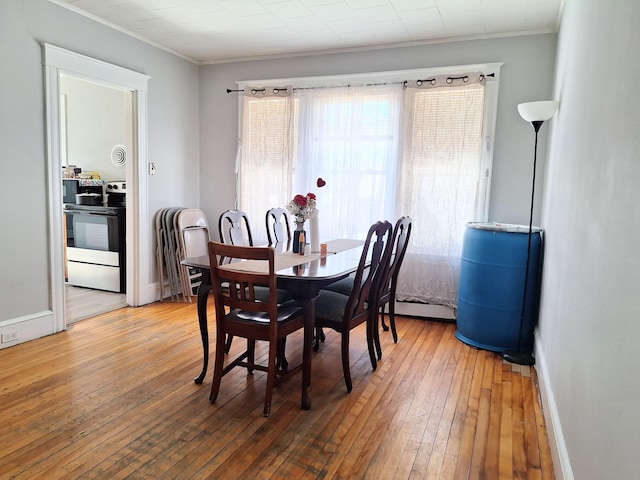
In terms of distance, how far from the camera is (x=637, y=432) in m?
0.97

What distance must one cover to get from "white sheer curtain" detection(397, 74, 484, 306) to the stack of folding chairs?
7.14ft

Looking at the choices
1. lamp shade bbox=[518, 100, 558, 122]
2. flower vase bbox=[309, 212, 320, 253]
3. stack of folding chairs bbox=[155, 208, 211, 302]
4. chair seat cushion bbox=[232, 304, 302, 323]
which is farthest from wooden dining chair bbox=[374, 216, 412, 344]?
stack of folding chairs bbox=[155, 208, 211, 302]

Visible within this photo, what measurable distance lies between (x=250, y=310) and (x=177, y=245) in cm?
251

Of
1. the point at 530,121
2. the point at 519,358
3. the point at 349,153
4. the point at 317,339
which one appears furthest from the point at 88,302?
the point at 530,121

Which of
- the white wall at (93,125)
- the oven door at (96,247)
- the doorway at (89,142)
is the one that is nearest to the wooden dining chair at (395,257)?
the oven door at (96,247)

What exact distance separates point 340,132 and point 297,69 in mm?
880

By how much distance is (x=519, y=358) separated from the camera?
317cm

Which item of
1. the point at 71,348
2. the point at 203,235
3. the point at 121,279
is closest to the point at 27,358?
the point at 71,348

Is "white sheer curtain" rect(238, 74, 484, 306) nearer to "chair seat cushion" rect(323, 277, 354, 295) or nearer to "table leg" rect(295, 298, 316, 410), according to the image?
"chair seat cushion" rect(323, 277, 354, 295)

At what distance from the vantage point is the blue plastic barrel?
3.29 metres

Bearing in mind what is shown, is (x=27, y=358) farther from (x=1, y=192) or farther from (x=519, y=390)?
(x=519, y=390)

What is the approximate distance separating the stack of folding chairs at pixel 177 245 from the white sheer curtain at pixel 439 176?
218 cm

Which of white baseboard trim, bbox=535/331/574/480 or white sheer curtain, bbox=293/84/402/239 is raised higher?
white sheer curtain, bbox=293/84/402/239

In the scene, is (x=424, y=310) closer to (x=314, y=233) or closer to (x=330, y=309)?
(x=314, y=233)
